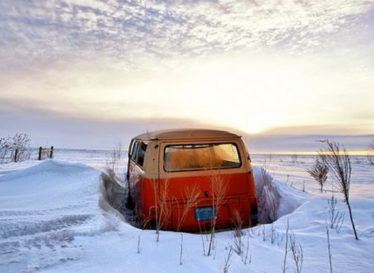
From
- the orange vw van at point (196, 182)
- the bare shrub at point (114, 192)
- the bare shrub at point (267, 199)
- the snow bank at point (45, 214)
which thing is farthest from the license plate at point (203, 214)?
the bare shrub at point (114, 192)

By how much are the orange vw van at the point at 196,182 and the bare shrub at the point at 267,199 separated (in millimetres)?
1200

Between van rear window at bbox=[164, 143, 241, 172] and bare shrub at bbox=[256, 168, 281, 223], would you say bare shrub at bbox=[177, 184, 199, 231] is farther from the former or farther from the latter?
bare shrub at bbox=[256, 168, 281, 223]

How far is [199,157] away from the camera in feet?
13.3

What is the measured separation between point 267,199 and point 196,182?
7.86 feet

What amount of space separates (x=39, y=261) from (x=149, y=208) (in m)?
1.71

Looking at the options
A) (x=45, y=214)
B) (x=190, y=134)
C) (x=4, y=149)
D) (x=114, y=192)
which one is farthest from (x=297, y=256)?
(x=4, y=149)

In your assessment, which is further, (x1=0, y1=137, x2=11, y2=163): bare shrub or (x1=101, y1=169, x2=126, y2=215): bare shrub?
(x1=0, y1=137, x2=11, y2=163): bare shrub

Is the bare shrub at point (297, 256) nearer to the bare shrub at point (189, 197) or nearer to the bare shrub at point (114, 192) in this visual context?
the bare shrub at point (189, 197)

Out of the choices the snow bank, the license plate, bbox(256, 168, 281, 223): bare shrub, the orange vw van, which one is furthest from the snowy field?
bbox(256, 168, 281, 223): bare shrub

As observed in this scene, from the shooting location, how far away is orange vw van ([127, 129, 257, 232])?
371cm

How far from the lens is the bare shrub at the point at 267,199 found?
5.04 m

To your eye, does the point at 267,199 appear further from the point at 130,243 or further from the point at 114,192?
the point at 114,192

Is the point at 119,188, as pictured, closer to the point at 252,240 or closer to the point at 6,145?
the point at 252,240

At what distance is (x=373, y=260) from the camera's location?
8.27ft
